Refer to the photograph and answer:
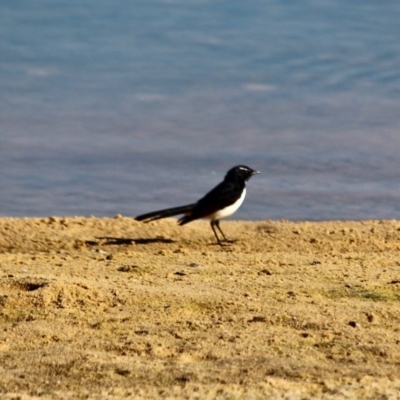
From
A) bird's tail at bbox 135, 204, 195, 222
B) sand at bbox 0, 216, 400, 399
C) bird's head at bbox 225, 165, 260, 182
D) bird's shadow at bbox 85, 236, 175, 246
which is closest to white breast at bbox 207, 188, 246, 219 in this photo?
bird's tail at bbox 135, 204, 195, 222

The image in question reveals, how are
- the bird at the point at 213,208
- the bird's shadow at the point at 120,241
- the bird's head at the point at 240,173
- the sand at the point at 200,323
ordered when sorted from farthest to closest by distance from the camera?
the bird's head at the point at 240,173 < the bird at the point at 213,208 < the bird's shadow at the point at 120,241 < the sand at the point at 200,323

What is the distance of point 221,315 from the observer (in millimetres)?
6391

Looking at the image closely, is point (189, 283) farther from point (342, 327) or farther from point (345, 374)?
point (345, 374)

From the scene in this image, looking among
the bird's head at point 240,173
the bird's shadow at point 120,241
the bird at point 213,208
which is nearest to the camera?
the bird's shadow at point 120,241

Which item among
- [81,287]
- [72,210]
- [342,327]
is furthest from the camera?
[72,210]

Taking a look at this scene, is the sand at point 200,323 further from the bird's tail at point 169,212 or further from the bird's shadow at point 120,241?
the bird's tail at point 169,212

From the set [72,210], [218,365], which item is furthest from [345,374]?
[72,210]

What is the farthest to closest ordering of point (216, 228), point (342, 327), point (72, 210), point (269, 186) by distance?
point (269, 186)
point (72, 210)
point (216, 228)
point (342, 327)

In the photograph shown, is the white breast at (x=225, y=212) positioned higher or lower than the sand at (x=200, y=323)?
lower

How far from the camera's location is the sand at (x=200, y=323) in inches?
203

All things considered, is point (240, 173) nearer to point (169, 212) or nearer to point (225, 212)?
point (225, 212)

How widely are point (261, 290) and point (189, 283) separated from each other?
0.50 meters

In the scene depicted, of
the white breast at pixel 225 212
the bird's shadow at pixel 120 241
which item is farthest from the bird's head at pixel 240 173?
the bird's shadow at pixel 120 241

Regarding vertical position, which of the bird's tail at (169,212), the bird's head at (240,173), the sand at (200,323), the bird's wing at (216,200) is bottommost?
the bird's tail at (169,212)
